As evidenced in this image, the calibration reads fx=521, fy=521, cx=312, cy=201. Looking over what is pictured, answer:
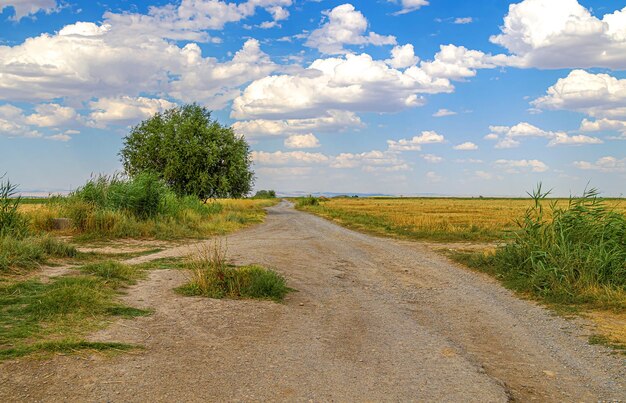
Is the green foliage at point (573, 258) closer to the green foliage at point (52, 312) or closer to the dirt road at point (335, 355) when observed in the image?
the dirt road at point (335, 355)

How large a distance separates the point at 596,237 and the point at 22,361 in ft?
38.1

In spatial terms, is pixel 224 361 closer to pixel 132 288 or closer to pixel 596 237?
pixel 132 288

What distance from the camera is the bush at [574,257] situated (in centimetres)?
1057

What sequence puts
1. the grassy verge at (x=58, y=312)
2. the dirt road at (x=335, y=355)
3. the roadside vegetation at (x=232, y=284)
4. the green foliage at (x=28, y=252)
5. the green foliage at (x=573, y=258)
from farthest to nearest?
the green foliage at (x=28, y=252)
the green foliage at (x=573, y=258)
the roadside vegetation at (x=232, y=284)
the grassy verge at (x=58, y=312)
the dirt road at (x=335, y=355)

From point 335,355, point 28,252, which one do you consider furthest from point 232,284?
point 28,252

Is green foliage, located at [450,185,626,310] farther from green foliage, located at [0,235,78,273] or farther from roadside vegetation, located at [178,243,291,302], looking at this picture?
green foliage, located at [0,235,78,273]

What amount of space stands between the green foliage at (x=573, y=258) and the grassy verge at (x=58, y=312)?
825 cm

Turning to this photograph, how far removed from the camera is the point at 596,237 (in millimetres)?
12000

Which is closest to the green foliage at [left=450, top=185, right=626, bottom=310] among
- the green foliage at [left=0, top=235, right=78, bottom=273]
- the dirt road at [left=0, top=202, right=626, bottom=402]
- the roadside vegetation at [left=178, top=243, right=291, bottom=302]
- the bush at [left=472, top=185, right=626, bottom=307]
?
the bush at [left=472, top=185, right=626, bottom=307]

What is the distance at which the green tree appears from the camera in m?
43.6

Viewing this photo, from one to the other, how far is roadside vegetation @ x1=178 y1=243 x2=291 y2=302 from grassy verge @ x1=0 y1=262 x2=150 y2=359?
146cm

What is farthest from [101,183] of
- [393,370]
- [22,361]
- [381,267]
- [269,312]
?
[393,370]

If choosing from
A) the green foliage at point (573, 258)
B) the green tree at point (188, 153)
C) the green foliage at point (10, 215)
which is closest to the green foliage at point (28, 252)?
the green foliage at point (10, 215)

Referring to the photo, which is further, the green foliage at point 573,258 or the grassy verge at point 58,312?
the green foliage at point 573,258
